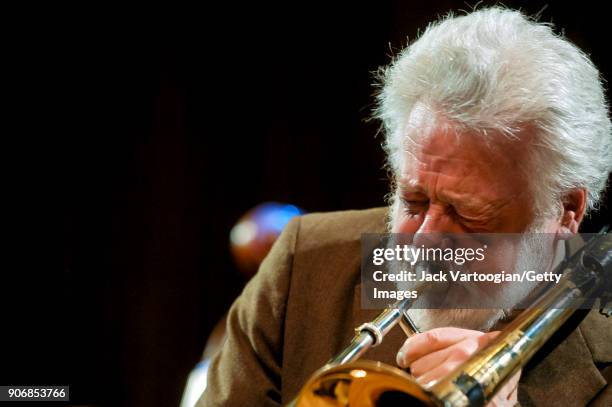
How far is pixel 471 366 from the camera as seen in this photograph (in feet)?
3.79

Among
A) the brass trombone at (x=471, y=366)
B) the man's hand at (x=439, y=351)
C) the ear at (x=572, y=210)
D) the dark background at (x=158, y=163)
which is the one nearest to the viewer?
the brass trombone at (x=471, y=366)

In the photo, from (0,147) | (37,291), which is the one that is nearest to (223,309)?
(37,291)

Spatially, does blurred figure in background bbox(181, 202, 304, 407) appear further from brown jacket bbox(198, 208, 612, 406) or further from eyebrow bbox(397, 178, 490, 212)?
eyebrow bbox(397, 178, 490, 212)

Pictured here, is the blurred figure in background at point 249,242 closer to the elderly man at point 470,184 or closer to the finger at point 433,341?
the elderly man at point 470,184

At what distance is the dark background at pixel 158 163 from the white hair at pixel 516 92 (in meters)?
1.22

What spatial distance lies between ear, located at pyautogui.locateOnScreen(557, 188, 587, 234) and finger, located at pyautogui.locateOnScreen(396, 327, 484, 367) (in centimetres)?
63

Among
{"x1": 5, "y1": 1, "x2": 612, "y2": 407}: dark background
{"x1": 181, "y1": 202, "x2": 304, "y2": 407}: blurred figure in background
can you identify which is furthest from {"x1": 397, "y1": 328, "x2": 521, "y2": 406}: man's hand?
{"x1": 181, "y1": 202, "x2": 304, "y2": 407}: blurred figure in background

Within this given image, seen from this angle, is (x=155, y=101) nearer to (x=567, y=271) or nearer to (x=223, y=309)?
(x=223, y=309)

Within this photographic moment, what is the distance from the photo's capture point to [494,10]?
76.4 inches

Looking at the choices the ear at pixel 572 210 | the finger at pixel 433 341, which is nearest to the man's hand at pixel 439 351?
the finger at pixel 433 341

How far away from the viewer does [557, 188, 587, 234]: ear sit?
1.84 m

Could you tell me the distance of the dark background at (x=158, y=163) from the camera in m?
3.25

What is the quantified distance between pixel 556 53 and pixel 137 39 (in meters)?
2.28

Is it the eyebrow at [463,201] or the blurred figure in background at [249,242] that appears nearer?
the eyebrow at [463,201]
